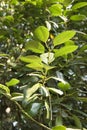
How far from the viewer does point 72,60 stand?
1.11 meters

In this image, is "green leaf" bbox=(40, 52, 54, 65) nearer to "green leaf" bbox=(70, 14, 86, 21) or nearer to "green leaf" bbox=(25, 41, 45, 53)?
"green leaf" bbox=(25, 41, 45, 53)

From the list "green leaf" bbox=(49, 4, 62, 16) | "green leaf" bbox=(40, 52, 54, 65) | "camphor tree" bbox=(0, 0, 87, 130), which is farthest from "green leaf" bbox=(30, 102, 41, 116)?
"green leaf" bbox=(49, 4, 62, 16)

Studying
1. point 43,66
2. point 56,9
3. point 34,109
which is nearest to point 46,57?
point 43,66

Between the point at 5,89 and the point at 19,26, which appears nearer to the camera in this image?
the point at 5,89

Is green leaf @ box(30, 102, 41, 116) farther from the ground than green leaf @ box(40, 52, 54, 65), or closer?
closer

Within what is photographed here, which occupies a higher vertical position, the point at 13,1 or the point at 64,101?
the point at 13,1

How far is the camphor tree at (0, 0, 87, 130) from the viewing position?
92 cm

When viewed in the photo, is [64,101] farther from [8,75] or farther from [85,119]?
[8,75]


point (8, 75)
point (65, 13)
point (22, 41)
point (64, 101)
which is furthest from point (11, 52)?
point (64, 101)

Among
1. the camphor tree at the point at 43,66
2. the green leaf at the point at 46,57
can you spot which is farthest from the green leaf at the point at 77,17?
the green leaf at the point at 46,57

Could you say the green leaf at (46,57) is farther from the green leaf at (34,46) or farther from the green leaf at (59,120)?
the green leaf at (59,120)

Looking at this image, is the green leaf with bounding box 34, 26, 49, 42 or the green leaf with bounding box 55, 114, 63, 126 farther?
the green leaf with bounding box 55, 114, 63, 126

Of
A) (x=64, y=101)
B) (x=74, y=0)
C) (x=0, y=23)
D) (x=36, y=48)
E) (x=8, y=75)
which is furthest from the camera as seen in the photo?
(x=0, y=23)

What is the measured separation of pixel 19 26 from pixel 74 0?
0.31m
